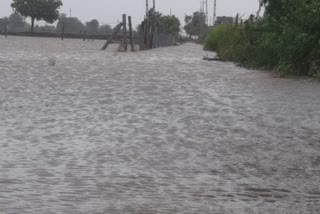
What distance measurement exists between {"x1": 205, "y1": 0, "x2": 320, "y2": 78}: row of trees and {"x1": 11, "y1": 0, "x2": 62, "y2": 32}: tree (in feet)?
247

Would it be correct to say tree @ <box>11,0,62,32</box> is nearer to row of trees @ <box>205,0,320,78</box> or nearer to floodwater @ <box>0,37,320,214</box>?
row of trees @ <box>205,0,320,78</box>

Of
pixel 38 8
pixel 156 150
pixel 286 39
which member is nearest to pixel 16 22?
pixel 38 8

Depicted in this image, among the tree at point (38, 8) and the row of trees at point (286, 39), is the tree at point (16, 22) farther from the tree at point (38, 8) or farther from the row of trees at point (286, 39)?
the row of trees at point (286, 39)

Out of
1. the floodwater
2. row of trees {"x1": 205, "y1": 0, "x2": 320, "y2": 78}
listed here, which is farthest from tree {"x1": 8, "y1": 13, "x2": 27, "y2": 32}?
the floodwater

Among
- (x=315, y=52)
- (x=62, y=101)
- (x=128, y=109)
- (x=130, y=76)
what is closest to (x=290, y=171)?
(x=128, y=109)

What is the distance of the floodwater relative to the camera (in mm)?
4441

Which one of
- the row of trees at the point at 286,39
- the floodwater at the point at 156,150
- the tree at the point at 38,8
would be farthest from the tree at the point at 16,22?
the floodwater at the point at 156,150

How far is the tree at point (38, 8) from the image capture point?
3597 inches

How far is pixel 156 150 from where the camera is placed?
615 centimetres

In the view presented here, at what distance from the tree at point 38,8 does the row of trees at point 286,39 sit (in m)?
75.2

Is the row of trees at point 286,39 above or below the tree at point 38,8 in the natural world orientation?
below

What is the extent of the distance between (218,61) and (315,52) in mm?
7471

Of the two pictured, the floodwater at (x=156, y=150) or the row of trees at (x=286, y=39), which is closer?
the floodwater at (x=156, y=150)

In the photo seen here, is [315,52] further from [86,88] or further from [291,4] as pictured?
[86,88]
